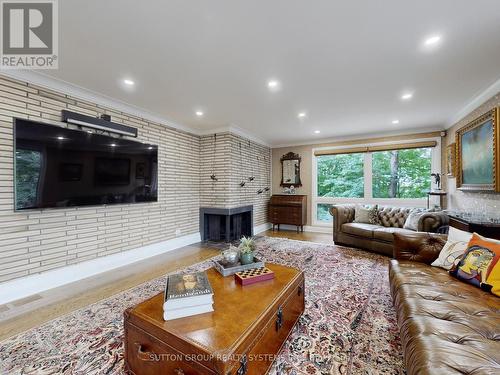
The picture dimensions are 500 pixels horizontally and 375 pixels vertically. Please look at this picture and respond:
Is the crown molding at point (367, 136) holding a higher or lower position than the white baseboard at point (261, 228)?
higher

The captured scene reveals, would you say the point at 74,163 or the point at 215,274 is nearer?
the point at 215,274

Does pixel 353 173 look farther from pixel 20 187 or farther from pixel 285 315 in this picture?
pixel 20 187

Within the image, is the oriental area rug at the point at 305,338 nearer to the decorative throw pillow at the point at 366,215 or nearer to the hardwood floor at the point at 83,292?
the hardwood floor at the point at 83,292

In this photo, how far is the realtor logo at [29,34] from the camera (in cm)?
161

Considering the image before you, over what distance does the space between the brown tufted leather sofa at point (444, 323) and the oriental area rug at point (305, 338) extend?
34cm

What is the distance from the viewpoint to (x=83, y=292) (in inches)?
96.7

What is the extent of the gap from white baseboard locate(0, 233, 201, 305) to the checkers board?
7.91 ft

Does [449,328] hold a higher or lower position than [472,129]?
lower

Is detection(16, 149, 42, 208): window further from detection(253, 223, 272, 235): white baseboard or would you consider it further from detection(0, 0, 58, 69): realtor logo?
detection(253, 223, 272, 235): white baseboard

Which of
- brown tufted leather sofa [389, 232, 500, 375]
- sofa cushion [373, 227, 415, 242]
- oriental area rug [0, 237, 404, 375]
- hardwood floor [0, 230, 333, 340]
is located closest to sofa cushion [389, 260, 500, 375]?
brown tufted leather sofa [389, 232, 500, 375]

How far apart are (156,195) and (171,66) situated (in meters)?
2.20

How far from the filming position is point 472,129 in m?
3.16

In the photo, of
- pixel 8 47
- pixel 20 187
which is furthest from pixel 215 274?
pixel 8 47

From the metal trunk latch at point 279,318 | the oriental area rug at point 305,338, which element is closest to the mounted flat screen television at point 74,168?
the oriental area rug at point 305,338
